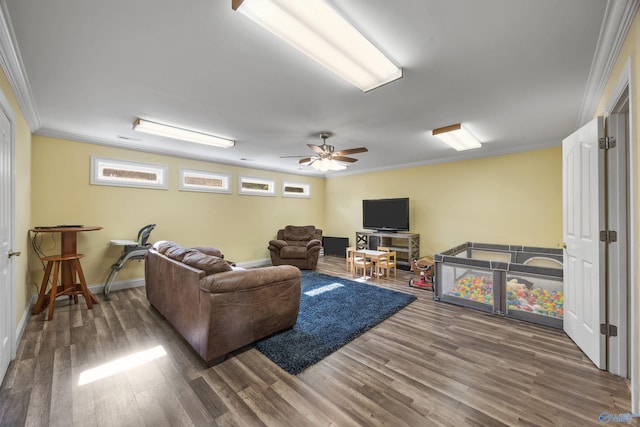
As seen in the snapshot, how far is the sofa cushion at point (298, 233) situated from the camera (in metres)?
6.09

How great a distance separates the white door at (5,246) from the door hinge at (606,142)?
4.73 m

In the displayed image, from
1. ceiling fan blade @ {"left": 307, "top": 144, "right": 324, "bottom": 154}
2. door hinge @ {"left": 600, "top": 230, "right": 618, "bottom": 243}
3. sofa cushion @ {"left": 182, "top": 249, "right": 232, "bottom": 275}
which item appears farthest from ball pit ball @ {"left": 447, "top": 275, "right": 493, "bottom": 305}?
sofa cushion @ {"left": 182, "top": 249, "right": 232, "bottom": 275}

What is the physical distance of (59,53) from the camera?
5.86ft

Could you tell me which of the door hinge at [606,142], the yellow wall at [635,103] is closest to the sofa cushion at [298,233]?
the door hinge at [606,142]

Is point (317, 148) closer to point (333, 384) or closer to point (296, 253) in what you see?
point (296, 253)

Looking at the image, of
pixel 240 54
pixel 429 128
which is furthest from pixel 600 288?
pixel 240 54

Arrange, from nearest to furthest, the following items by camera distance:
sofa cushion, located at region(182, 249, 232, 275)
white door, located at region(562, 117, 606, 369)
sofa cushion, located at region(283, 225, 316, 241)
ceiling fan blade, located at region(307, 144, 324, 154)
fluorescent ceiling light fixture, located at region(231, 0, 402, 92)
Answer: fluorescent ceiling light fixture, located at region(231, 0, 402, 92)
white door, located at region(562, 117, 606, 369)
sofa cushion, located at region(182, 249, 232, 275)
ceiling fan blade, located at region(307, 144, 324, 154)
sofa cushion, located at region(283, 225, 316, 241)

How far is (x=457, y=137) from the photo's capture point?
12.1 ft

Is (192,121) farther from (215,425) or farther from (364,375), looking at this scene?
(364,375)

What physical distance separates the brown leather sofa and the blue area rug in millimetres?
206

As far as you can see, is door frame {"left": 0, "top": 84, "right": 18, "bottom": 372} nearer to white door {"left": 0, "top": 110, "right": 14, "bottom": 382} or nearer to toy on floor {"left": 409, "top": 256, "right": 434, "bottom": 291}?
white door {"left": 0, "top": 110, "right": 14, "bottom": 382}

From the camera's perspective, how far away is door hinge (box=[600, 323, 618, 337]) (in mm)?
1902

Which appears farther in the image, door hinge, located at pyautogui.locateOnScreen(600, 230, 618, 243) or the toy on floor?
the toy on floor

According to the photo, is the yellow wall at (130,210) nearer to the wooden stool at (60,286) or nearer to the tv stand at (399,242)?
the wooden stool at (60,286)
